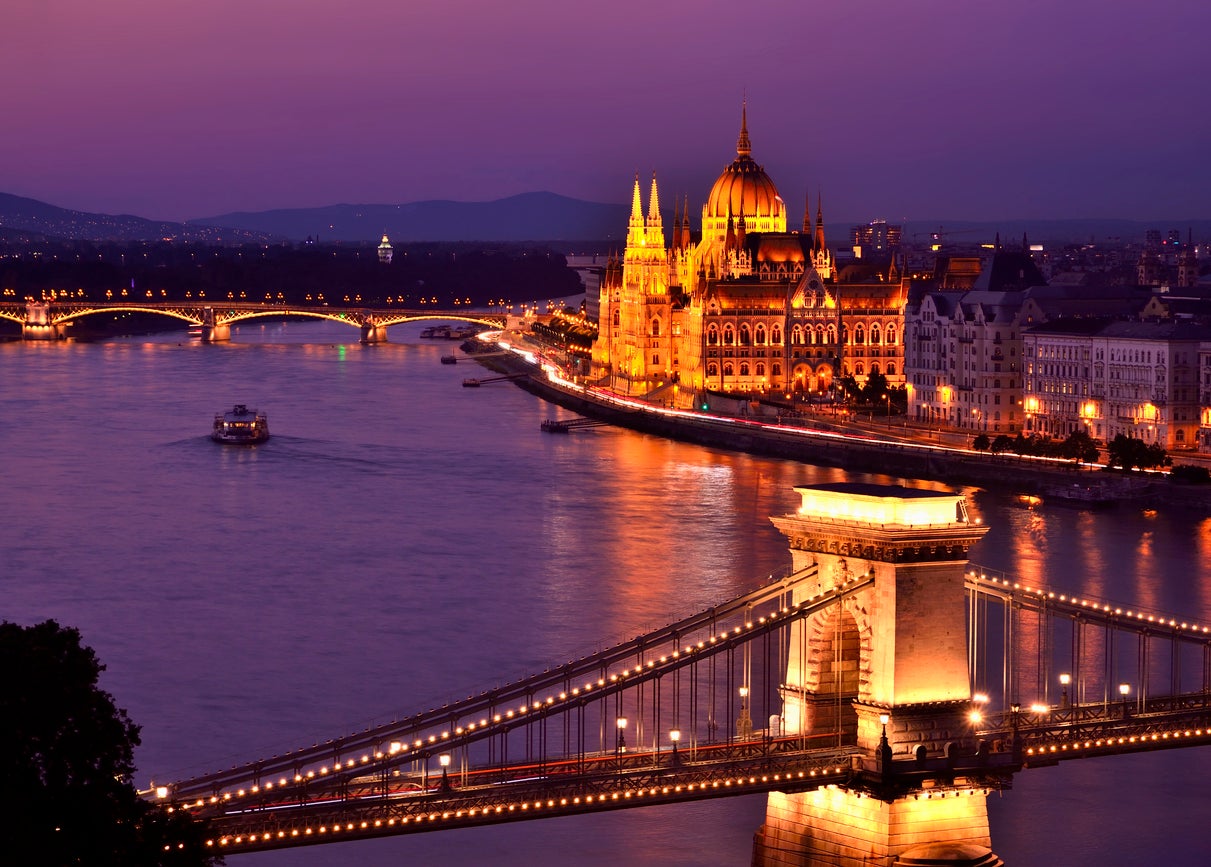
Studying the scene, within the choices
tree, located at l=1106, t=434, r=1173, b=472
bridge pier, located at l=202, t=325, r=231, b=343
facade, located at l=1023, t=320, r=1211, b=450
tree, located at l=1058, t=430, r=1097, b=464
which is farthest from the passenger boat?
bridge pier, located at l=202, t=325, r=231, b=343

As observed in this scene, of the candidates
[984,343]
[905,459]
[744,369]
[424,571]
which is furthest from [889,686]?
[744,369]

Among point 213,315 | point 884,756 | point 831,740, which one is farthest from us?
→ point 213,315

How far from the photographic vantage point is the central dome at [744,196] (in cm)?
6172

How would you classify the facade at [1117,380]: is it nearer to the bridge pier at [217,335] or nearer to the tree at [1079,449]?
the tree at [1079,449]

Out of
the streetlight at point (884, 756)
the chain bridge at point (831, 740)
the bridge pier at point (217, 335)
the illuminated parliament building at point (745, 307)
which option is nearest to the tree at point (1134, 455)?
the illuminated parliament building at point (745, 307)

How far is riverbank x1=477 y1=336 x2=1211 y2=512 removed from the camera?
33.5 meters

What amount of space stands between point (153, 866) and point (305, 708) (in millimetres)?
8461

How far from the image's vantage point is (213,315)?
85.1 meters

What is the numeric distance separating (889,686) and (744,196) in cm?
4989

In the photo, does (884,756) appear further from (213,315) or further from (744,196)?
(213,315)

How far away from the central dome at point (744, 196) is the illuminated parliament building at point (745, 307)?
1.0 inches

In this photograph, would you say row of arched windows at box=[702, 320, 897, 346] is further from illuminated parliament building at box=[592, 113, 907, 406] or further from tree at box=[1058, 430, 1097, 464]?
tree at box=[1058, 430, 1097, 464]

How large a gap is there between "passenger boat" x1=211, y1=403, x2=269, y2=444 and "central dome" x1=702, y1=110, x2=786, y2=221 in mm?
20505

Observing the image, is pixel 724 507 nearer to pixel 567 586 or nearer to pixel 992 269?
pixel 567 586
